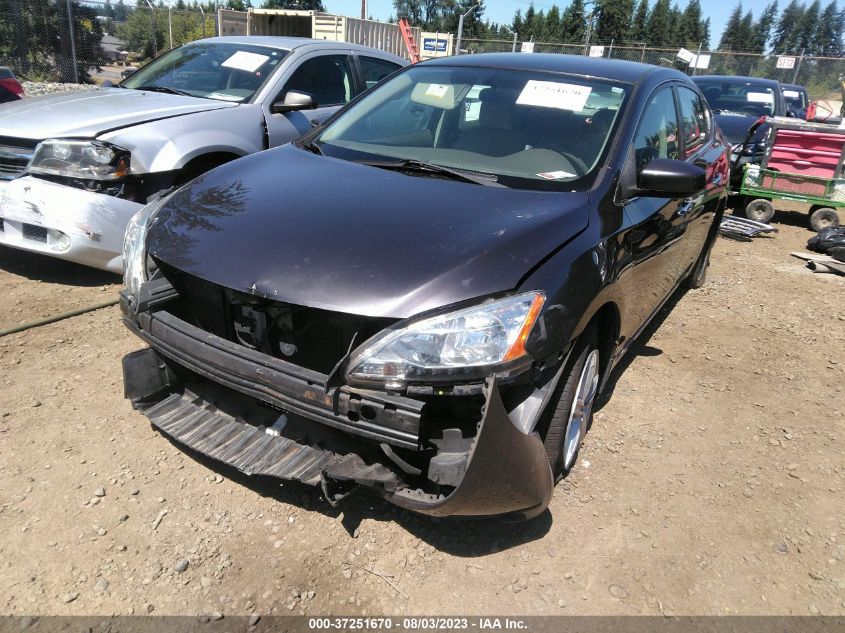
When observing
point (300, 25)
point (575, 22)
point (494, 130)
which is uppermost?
point (575, 22)

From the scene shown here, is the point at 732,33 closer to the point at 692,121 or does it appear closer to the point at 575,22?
the point at 575,22

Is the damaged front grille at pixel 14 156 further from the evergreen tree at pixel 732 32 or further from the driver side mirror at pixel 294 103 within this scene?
the evergreen tree at pixel 732 32

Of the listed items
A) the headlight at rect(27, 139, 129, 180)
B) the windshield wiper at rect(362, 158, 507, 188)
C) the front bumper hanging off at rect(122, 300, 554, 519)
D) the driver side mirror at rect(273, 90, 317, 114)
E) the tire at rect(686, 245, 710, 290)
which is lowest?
the tire at rect(686, 245, 710, 290)

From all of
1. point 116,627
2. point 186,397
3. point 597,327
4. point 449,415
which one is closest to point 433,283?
point 449,415

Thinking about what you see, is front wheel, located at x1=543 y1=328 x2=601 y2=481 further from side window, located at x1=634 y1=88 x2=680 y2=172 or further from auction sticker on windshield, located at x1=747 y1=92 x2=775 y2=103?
auction sticker on windshield, located at x1=747 y1=92 x2=775 y2=103

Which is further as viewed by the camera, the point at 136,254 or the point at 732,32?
the point at 732,32

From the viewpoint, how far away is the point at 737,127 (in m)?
8.78

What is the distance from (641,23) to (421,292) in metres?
72.6

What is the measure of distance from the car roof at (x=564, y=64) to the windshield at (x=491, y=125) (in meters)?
0.08

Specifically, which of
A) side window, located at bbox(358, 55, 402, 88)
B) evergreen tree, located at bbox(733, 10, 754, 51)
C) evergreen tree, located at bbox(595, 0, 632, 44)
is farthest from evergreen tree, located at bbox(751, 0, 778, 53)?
side window, located at bbox(358, 55, 402, 88)

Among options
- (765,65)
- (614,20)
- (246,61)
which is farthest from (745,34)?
(246,61)

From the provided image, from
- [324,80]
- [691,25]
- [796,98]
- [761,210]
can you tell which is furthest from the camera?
[691,25]

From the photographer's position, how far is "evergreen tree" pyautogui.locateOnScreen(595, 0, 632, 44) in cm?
5469

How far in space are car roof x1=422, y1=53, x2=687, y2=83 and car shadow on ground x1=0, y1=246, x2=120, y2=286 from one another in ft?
9.20
